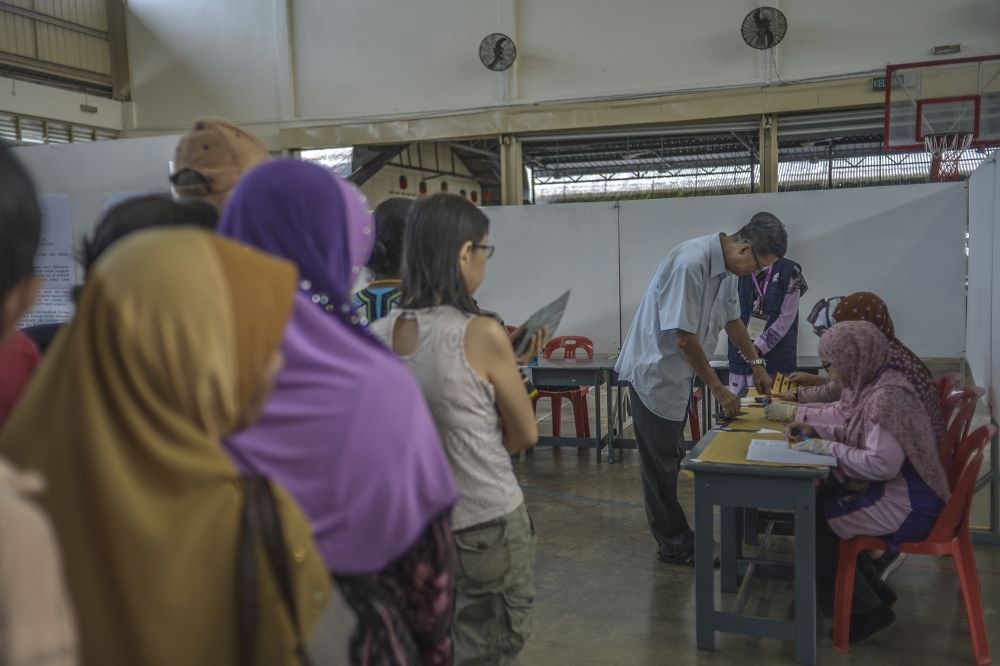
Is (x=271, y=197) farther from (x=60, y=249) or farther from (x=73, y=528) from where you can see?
(x=60, y=249)

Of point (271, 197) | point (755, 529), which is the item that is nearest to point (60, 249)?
point (271, 197)

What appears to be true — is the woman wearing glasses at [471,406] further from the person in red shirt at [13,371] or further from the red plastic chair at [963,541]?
the red plastic chair at [963,541]

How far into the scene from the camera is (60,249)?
3.31 m

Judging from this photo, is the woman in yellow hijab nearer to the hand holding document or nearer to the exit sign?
the hand holding document

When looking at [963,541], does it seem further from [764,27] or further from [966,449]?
[764,27]

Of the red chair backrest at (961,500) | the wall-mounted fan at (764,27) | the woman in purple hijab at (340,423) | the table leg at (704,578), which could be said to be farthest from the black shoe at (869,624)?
the wall-mounted fan at (764,27)

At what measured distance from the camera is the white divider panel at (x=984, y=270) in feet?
11.7

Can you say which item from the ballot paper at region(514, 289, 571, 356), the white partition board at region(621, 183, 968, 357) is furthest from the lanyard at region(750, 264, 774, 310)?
the ballot paper at region(514, 289, 571, 356)

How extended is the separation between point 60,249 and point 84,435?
315cm

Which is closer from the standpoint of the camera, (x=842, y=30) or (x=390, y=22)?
(x=842, y=30)

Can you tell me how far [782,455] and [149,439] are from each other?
7.46ft

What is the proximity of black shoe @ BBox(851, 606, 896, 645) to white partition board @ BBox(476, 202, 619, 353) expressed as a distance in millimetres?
4756

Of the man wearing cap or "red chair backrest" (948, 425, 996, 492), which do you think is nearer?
the man wearing cap

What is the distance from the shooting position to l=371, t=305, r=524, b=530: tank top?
1.52m
